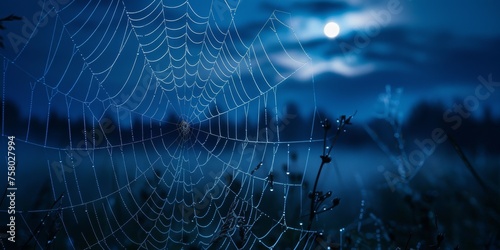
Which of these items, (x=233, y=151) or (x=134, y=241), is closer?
(x=134, y=241)

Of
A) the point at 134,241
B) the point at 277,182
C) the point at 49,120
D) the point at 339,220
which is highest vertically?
the point at 49,120

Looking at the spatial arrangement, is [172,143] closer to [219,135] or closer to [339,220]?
[219,135]

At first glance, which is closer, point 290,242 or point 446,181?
point 446,181

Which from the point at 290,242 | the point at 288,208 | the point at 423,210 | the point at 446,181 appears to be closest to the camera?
the point at 423,210

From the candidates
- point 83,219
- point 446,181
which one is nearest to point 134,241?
point 83,219

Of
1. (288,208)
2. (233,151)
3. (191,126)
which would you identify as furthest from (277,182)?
(191,126)

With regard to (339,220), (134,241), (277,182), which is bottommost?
(134,241)

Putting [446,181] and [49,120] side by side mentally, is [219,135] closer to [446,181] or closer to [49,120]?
[49,120]

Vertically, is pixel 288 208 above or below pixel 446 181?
below

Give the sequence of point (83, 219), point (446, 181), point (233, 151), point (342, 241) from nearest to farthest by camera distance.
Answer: point (446, 181) < point (342, 241) < point (83, 219) < point (233, 151)
